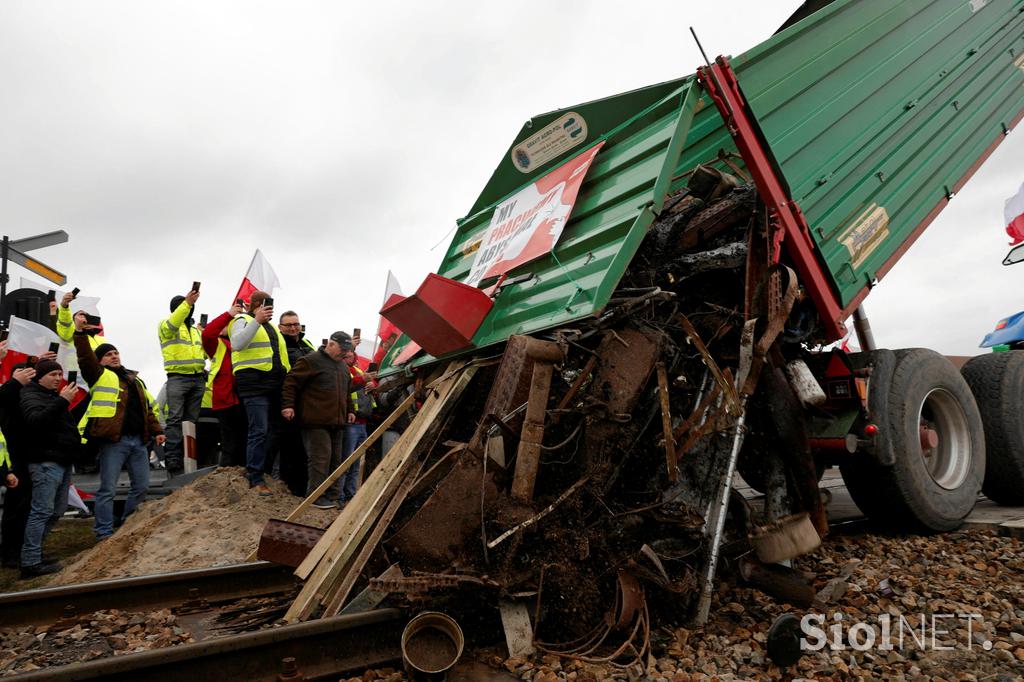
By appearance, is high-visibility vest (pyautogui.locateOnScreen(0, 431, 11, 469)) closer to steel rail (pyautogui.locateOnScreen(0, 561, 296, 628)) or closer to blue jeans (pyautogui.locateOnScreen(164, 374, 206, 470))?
blue jeans (pyautogui.locateOnScreen(164, 374, 206, 470))

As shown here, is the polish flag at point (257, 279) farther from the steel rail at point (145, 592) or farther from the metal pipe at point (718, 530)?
the metal pipe at point (718, 530)

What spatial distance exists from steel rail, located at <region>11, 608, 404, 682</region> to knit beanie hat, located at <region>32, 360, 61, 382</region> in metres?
3.84

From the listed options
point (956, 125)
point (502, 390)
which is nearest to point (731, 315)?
point (502, 390)

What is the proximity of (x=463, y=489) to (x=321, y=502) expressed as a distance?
416 centimetres

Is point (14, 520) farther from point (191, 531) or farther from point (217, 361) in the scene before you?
point (217, 361)

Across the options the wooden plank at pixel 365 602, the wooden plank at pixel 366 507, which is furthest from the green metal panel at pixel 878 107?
Result: the wooden plank at pixel 365 602

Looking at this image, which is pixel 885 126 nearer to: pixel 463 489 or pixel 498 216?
pixel 498 216

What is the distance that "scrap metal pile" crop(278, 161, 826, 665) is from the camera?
8.45 ft

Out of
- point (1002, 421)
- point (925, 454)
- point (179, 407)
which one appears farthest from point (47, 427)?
point (1002, 421)

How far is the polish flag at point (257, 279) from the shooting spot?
670 centimetres

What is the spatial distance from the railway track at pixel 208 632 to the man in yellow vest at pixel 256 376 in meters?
2.24

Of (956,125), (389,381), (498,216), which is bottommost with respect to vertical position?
(389,381)

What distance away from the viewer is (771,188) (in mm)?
3391

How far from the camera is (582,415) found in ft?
9.35
